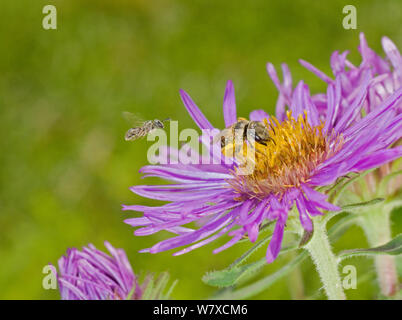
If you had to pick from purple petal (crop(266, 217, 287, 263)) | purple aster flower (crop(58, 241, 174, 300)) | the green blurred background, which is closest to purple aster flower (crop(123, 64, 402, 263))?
purple petal (crop(266, 217, 287, 263))

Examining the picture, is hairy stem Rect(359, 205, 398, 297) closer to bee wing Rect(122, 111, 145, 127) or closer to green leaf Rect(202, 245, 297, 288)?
green leaf Rect(202, 245, 297, 288)

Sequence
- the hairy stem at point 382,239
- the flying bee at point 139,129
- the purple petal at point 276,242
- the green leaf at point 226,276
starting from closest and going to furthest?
the purple petal at point 276,242, the green leaf at point 226,276, the hairy stem at point 382,239, the flying bee at point 139,129

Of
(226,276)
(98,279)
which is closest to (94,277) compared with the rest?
(98,279)

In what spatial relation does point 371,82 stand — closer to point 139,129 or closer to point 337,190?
point 337,190

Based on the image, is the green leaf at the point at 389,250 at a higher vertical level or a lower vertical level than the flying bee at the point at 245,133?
lower

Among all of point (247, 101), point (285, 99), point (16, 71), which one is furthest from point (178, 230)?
point (16, 71)

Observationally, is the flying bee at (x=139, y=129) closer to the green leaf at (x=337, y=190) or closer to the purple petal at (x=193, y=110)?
the purple petal at (x=193, y=110)

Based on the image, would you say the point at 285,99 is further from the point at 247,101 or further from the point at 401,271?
the point at 247,101

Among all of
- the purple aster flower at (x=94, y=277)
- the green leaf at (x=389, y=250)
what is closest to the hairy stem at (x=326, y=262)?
the green leaf at (x=389, y=250)
